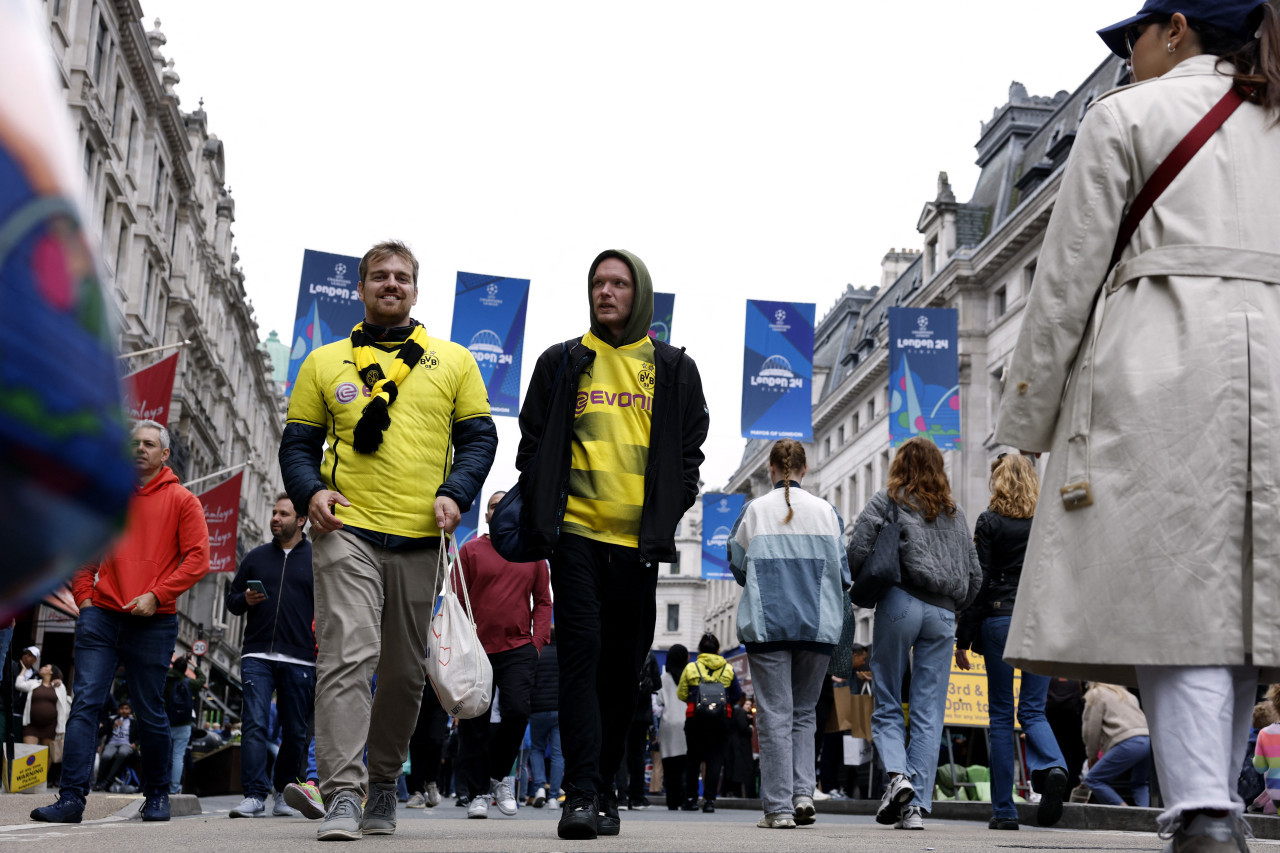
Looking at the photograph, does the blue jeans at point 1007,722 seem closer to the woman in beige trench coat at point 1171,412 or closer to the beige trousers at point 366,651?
the beige trousers at point 366,651

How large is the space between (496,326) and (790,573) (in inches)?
555

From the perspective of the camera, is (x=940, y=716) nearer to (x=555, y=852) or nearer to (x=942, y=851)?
(x=942, y=851)

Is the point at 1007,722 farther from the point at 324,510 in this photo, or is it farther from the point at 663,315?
the point at 663,315

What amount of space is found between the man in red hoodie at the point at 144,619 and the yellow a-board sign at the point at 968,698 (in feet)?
24.7

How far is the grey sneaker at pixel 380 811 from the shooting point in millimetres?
5242

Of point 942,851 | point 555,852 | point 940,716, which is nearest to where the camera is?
point 555,852

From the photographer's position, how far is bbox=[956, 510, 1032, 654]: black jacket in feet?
26.0

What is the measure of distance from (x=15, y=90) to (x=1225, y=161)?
3.15m

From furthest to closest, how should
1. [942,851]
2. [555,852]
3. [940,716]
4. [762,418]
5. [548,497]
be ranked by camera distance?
[762,418] → [940,716] → [548,497] → [942,851] → [555,852]

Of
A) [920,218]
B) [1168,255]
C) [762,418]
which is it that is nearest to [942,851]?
[1168,255]

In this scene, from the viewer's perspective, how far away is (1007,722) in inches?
307

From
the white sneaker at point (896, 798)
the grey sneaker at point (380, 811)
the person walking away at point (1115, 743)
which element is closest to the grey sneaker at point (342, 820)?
the grey sneaker at point (380, 811)

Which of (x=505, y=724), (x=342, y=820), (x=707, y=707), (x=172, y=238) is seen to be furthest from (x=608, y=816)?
(x=172, y=238)

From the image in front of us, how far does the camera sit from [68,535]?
668 millimetres
